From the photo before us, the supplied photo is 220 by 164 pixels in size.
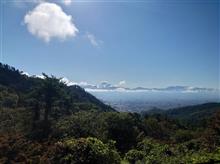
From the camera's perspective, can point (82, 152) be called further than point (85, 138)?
No

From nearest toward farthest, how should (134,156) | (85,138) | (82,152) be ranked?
1. (82,152)
2. (134,156)
3. (85,138)

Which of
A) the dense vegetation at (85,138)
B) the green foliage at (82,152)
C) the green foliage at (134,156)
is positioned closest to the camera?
the green foliage at (82,152)

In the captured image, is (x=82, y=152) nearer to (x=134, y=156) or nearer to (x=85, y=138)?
(x=85, y=138)

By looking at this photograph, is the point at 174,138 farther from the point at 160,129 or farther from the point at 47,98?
the point at 47,98

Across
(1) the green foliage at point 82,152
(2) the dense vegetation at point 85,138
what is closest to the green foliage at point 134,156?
(2) the dense vegetation at point 85,138

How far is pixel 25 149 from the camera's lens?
2125cm

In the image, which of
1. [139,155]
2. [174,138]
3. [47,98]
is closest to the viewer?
[139,155]

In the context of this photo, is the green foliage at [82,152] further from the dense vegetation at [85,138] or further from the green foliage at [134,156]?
the green foliage at [134,156]

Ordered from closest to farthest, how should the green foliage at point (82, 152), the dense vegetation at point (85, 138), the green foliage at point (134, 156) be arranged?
the green foliage at point (82, 152) → the dense vegetation at point (85, 138) → the green foliage at point (134, 156)

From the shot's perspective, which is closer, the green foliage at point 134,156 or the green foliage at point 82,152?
the green foliage at point 82,152

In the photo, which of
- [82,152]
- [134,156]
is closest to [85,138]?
[134,156]

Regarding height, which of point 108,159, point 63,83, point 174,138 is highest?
point 63,83

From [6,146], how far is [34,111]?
19292 millimetres

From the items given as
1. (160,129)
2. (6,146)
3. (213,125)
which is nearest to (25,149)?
(6,146)
